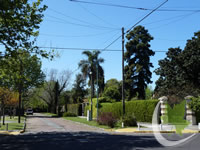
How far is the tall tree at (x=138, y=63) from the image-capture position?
45906 millimetres

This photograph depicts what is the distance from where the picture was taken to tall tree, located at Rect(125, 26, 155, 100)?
4591 cm

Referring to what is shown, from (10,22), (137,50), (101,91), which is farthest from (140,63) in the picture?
(10,22)

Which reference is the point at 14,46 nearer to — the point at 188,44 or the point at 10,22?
the point at 10,22

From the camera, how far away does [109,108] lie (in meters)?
35.7

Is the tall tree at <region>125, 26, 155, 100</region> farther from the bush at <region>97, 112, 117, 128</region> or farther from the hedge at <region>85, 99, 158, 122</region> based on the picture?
the bush at <region>97, 112, 117, 128</region>

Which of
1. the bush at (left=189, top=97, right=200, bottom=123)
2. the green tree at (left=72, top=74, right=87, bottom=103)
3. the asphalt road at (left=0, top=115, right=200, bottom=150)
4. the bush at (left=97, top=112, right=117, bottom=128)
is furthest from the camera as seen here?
the green tree at (left=72, top=74, right=87, bottom=103)

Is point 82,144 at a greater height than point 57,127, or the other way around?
point 82,144

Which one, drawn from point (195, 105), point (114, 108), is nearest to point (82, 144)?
point (195, 105)

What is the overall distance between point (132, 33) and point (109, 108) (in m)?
18.6

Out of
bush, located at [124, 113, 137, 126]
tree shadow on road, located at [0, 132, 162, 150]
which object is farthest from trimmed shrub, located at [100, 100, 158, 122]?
tree shadow on road, located at [0, 132, 162, 150]

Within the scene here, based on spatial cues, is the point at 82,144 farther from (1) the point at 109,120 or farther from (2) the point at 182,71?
(2) the point at 182,71

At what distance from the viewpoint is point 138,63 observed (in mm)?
→ 46250

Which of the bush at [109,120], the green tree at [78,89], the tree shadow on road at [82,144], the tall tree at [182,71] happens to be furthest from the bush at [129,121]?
the green tree at [78,89]

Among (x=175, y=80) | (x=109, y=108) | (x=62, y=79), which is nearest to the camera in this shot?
(x=109, y=108)
